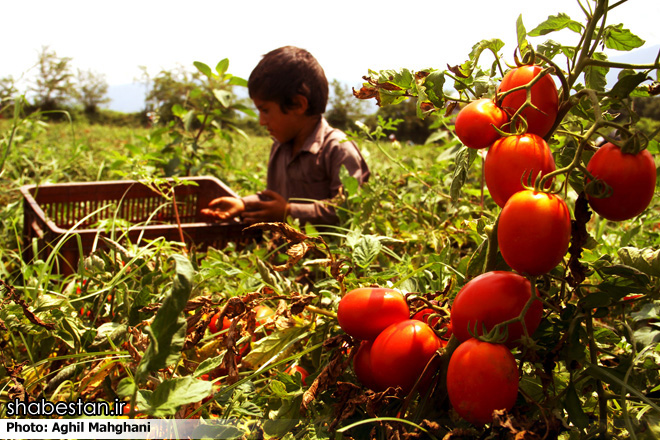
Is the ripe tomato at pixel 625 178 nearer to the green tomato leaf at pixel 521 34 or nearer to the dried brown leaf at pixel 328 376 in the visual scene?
the green tomato leaf at pixel 521 34

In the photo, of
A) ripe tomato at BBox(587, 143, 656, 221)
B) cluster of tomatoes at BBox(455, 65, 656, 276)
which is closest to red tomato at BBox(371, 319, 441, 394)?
cluster of tomatoes at BBox(455, 65, 656, 276)

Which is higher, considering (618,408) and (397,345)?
(397,345)

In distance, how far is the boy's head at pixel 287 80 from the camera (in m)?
2.38

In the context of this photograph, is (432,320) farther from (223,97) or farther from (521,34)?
(223,97)

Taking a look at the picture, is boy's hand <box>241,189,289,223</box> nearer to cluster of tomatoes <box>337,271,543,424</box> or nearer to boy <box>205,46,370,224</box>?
boy <box>205,46,370,224</box>

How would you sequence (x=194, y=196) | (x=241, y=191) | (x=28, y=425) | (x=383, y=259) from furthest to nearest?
1. (x=241, y=191)
2. (x=194, y=196)
3. (x=383, y=259)
4. (x=28, y=425)

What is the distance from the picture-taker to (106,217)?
2.17 meters

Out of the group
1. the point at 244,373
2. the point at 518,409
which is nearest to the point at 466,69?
the point at 518,409

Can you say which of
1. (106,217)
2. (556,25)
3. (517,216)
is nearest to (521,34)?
(556,25)

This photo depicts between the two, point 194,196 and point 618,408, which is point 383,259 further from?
point 194,196

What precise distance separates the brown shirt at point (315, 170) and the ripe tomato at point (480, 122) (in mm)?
1504

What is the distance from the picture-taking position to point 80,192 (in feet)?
6.98

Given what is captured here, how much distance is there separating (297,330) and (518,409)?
385mm

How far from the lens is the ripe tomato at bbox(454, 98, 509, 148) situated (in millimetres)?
618
